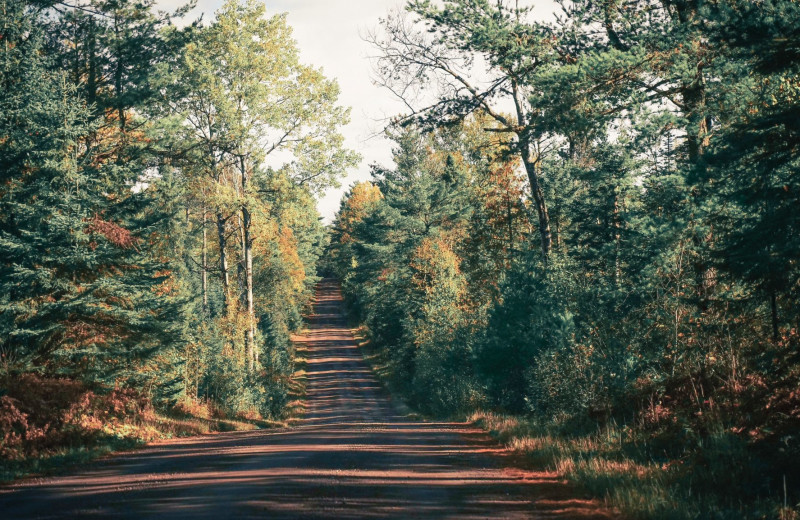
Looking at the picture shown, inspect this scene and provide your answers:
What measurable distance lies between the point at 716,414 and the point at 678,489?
2547mm

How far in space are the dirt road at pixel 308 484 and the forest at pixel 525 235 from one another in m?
1.05

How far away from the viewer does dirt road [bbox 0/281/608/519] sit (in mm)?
7926

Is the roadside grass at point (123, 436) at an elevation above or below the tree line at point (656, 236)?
below

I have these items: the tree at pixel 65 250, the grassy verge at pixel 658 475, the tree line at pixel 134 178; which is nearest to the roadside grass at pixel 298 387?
the tree line at pixel 134 178

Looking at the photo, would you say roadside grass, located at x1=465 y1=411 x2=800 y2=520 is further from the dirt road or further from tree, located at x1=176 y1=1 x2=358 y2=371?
tree, located at x1=176 y1=1 x2=358 y2=371

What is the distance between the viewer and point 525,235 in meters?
38.0

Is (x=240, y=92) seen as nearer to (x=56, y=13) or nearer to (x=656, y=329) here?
(x=56, y=13)

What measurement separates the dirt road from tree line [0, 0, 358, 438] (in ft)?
14.6

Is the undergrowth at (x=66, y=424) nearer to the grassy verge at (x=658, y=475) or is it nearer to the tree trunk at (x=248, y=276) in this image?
the grassy verge at (x=658, y=475)

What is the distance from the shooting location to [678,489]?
8.57 m

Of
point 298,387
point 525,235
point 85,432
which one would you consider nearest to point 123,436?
point 85,432

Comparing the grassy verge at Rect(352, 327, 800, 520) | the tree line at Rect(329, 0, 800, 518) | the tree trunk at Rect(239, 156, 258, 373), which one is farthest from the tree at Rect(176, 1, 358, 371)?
the grassy verge at Rect(352, 327, 800, 520)

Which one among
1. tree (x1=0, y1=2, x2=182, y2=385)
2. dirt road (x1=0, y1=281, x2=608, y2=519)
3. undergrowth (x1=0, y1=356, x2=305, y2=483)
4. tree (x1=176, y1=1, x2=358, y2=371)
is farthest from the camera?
tree (x1=176, y1=1, x2=358, y2=371)

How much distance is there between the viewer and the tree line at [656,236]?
9133 mm
